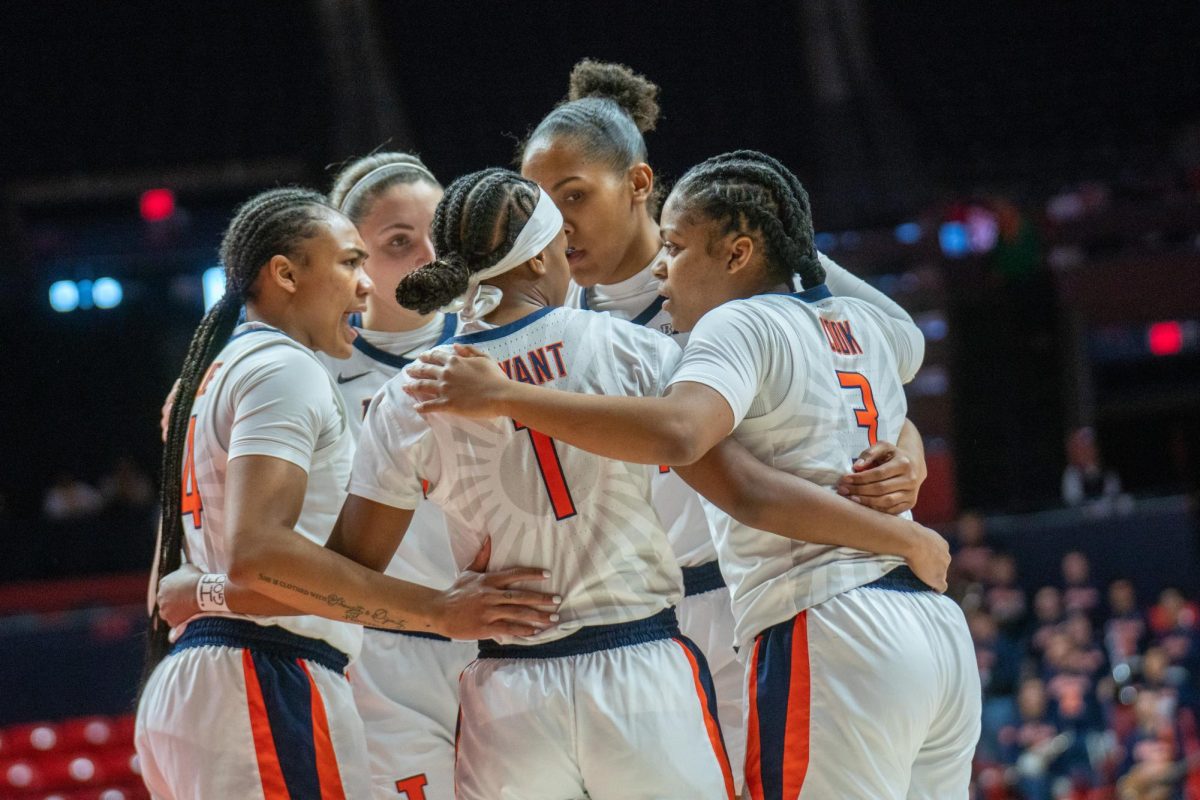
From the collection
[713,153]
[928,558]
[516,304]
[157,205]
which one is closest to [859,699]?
[928,558]

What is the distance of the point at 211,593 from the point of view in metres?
3.20

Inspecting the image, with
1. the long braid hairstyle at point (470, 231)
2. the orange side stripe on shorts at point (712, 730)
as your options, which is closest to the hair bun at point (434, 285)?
the long braid hairstyle at point (470, 231)

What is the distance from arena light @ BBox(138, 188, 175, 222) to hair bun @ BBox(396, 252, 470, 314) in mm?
13764

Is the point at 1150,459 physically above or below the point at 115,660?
above

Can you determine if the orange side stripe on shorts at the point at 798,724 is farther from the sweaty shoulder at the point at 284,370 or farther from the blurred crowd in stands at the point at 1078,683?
the blurred crowd in stands at the point at 1078,683

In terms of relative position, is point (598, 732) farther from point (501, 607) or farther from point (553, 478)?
point (553, 478)

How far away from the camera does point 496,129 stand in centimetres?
1773

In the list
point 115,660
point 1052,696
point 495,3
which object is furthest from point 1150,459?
point 115,660

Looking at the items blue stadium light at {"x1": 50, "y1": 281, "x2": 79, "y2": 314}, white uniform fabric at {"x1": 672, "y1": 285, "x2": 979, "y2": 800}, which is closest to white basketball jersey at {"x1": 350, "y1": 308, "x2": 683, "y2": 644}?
white uniform fabric at {"x1": 672, "y1": 285, "x2": 979, "y2": 800}

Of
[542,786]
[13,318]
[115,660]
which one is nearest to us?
[542,786]

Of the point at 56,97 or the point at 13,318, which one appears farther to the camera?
the point at 56,97

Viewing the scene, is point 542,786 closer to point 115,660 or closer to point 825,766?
point 825,766

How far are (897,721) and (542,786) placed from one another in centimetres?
73

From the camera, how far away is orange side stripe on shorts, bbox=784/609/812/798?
283 cm
